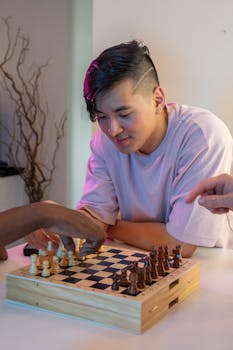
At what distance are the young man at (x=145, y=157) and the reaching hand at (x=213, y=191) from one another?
0.23 m

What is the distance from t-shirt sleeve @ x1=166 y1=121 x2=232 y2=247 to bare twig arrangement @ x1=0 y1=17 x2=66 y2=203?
1.93 m

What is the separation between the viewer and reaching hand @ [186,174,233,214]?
126 centimetres

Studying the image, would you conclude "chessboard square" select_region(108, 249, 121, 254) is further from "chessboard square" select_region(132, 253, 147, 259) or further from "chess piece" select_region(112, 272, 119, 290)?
"chess piece" select_region(112, 272, 119, 290)

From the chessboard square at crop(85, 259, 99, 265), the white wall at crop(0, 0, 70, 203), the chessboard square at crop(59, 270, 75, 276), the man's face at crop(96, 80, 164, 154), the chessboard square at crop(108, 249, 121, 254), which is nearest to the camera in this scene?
the chessboard square at crop(59, 270, 75, 276)

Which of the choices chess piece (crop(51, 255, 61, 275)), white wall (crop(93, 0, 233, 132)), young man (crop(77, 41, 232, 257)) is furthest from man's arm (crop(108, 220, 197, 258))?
white wall (crop(93, 0, 233, 132))

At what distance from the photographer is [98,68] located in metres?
1.53

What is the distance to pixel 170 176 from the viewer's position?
166cm

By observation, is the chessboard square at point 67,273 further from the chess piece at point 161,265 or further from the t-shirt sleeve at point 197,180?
the t-shirt sleeve at point 197,180

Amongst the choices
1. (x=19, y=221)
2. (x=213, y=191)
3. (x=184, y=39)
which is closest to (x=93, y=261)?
(x=19, y=221)

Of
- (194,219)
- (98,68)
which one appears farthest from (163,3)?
(194,219)

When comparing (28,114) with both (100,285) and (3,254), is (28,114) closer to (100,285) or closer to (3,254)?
(3,254)

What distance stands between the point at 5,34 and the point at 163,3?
1479 mm

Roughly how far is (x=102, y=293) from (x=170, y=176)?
27.2 inches

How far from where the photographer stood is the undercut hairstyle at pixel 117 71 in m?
1.51
